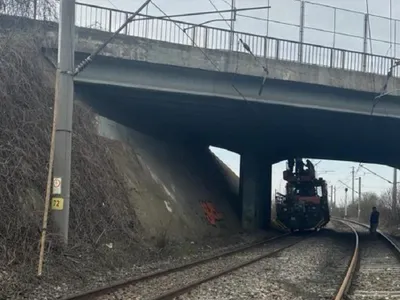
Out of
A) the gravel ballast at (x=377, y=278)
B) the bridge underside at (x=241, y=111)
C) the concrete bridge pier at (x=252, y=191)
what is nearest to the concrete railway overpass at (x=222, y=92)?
the bridge underside at (x=241, y=111)

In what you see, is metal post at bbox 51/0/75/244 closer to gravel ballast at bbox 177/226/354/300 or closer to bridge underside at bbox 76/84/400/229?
gravel ballast at bbox 177/226/354/300

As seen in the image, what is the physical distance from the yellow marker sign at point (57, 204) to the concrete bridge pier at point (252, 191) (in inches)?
858

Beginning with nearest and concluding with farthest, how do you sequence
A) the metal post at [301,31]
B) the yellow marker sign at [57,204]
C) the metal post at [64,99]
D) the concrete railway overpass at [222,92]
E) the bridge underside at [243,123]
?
1. the yellow marker sign at [57,204]
2. the metal post at [64,99]
3. the concrete railway overpass at [222,92]
4. the bridge underside at [243,123]
5. the metal post at [301,31]

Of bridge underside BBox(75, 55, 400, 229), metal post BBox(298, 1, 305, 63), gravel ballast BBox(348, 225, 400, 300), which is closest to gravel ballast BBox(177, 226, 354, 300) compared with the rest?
gravel ballast BBox(348, 225, 400, 300)

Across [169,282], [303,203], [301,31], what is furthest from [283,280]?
[303,203]

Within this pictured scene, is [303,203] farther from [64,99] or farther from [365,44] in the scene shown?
[64,99]

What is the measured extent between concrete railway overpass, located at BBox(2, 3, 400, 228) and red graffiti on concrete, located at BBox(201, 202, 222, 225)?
3.84 metres

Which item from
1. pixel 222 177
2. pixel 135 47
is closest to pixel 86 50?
pixel 135 47

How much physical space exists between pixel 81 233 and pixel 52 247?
2.07m

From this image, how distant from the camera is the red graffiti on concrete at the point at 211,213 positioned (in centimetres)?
2911

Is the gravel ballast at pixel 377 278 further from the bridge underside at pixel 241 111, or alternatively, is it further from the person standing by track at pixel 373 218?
the person standing by track at pixel 373 218

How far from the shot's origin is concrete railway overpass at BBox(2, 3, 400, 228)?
21.9 m

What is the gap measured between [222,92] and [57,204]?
10.7 meters

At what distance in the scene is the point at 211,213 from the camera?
29.9m
